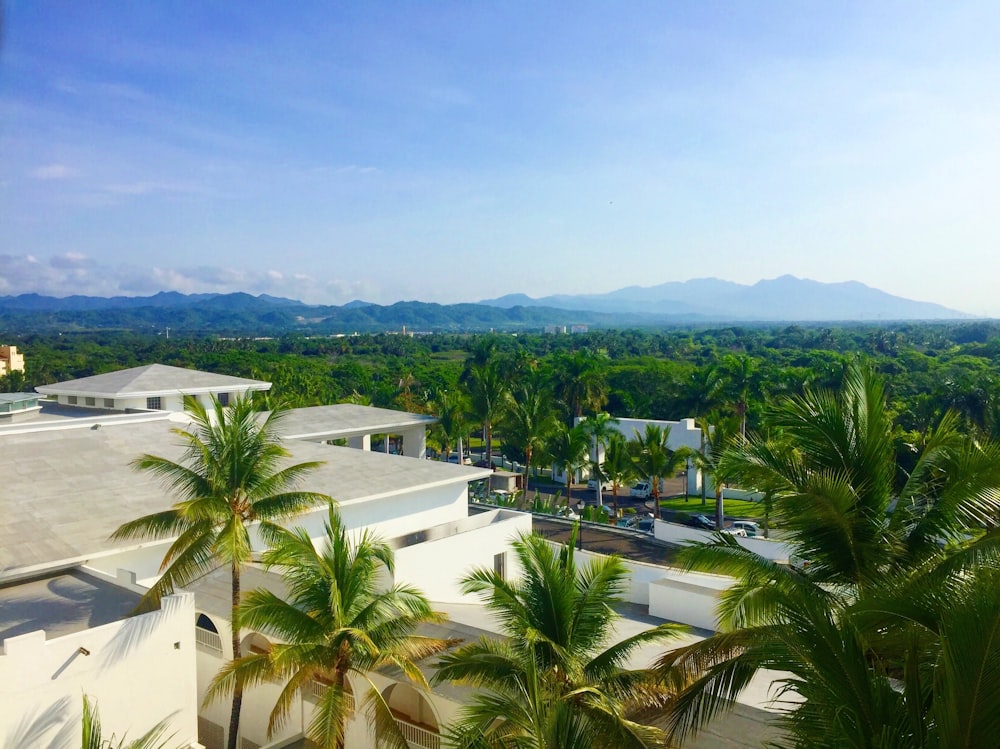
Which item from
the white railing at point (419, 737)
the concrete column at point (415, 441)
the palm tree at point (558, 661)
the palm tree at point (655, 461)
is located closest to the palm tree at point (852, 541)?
the palm tree at point (558, 661)

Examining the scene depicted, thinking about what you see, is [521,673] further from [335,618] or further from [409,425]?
[409,425]

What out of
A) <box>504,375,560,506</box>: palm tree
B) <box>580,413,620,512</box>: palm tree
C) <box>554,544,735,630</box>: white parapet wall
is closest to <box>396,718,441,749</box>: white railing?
<box>554,544,735,630</box>: white parapet wall

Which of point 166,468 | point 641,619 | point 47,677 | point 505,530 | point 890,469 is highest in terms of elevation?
point 890,469

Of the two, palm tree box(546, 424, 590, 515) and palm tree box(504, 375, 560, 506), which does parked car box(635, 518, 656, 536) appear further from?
palm tree box(504, 375, 560, 506)

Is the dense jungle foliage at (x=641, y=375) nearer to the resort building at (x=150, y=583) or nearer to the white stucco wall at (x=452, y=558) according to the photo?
the resort building at (x=150, y=583)

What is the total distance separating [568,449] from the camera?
38.2 m

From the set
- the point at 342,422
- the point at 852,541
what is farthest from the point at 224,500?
the point at 342,422

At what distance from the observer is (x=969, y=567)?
27.0ft

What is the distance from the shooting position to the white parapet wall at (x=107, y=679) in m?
10.8

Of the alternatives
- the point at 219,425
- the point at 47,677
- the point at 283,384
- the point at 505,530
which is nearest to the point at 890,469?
the point at 219,425

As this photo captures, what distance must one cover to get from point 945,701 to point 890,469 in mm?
5244

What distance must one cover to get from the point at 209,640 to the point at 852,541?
41.7 feet

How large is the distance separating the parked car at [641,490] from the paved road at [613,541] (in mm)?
12658

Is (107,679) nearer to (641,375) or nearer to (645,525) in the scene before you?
(645,525)
